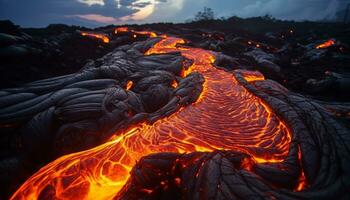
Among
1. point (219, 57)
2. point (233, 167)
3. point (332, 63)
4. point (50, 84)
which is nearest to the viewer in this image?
point (233, 167)

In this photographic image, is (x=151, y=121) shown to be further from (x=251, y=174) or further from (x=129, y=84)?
(x=129, y=84)

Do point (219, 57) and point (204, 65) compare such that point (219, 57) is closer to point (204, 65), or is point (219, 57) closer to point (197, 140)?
point (204, 65)

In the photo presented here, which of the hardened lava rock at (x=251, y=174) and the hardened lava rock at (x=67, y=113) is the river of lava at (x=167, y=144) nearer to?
the hardened lava rock at (x=251, y=174)

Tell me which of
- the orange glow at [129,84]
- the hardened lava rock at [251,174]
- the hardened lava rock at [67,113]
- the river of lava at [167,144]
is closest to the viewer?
the hardened lava rock at [251,174]

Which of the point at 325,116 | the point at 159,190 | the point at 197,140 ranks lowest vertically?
the point at 159,190

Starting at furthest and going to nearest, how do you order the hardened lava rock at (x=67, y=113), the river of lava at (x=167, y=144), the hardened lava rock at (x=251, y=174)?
the hardened lava rock at (x=67, y=113) < the river of lava at (x=167, y=144) < the hardened lava rock at (x=251, y=174)

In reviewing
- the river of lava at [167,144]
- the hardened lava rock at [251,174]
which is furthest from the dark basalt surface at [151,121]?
the river of lava at [167,144]

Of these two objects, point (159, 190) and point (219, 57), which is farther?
point (219, 57)

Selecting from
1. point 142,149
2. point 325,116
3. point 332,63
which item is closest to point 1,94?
point 142,149
